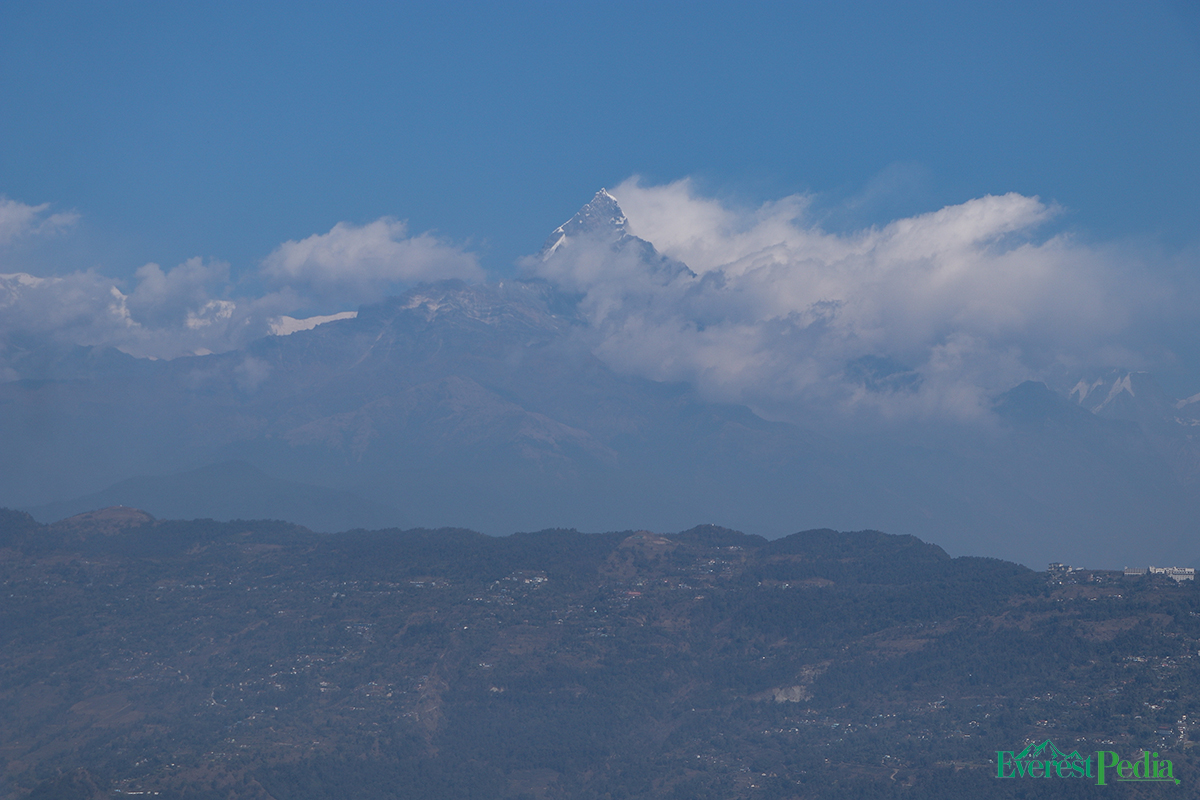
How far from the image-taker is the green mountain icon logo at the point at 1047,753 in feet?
430

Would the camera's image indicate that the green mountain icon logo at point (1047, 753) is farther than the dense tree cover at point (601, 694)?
No

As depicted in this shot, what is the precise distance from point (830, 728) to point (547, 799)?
1490 inches

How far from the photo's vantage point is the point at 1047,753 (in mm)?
133250

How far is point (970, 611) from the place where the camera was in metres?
179

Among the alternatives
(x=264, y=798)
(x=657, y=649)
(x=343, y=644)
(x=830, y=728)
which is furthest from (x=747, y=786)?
(x=343, y=644)

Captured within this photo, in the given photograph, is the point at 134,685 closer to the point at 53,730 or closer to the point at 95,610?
the point at 53,730

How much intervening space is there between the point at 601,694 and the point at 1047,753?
6648 centimetres

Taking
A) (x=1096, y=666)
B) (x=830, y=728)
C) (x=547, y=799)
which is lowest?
(x=547, y=799)
